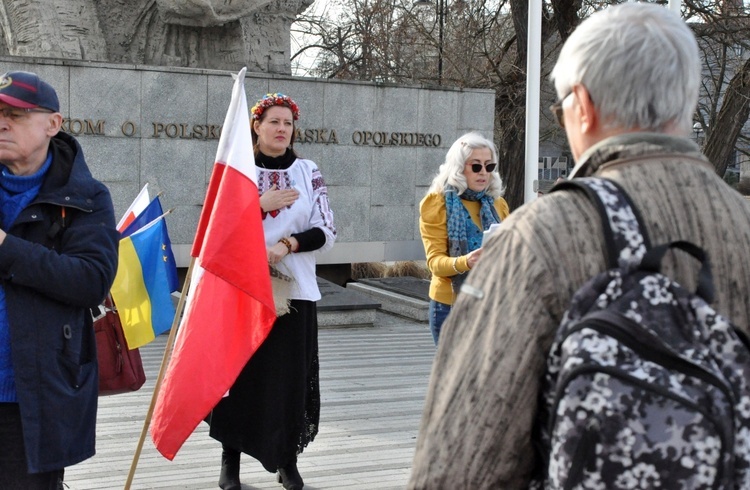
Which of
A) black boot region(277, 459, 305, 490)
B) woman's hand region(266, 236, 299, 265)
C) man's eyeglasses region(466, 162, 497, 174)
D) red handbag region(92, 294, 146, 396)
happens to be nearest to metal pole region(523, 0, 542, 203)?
man's eyeglasses region(466, 162, 497, 174)

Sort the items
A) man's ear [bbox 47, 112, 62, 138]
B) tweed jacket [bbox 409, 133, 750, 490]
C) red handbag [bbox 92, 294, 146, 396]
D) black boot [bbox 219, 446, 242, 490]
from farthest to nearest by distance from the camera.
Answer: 1. black boot [bbox 219, 446, 242, 490]
2. red handbag [bbox 92, 294, 146, 396]
3. man's ear [bbox 47, 112, 62, 138]
4. tweed jacket [bbox 409, 133, 750, 490]

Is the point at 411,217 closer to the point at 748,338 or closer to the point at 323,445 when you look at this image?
the point at 323,445

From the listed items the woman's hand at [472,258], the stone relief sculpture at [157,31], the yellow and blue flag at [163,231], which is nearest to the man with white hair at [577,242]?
the woman's hand at [472,258]

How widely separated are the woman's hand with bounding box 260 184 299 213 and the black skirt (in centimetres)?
47

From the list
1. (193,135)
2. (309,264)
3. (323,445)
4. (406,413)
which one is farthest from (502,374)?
(193,135)

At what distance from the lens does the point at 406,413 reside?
6.80 m

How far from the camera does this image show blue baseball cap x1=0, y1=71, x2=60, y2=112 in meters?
3.19

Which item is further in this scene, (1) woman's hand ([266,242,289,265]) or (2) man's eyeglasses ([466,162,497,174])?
(2) man's eyeglasses ([466,162,497,174])

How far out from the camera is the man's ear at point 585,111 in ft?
5.82

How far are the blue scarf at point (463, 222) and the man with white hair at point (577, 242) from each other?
323 cm

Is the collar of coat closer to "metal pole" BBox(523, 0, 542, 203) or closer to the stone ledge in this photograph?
"metal pole" BBox(523, 0, 542, 203)

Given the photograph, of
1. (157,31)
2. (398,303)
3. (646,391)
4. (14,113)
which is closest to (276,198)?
(14,113)

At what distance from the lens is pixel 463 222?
511cm

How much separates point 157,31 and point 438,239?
25.5 feet
